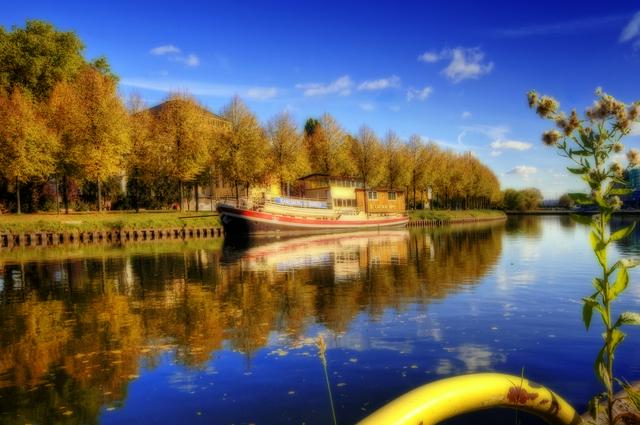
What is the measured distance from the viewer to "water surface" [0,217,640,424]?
7.66 metres

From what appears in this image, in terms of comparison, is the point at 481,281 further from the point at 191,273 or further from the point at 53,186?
the point at 53,186

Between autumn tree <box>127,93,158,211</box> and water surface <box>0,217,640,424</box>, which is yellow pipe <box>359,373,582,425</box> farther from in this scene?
autumn tree <box>127,93,158,211</box>

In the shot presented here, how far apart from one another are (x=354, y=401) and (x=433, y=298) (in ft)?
29.1

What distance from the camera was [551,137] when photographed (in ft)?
14.5

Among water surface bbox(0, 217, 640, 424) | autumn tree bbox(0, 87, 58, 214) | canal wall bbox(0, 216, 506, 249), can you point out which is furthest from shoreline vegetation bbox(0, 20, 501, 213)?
water surface bbox(0, 217, 640, 424)

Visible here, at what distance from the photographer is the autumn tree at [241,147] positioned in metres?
58.4

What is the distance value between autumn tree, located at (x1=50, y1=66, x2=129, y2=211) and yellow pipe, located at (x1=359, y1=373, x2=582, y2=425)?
168ft

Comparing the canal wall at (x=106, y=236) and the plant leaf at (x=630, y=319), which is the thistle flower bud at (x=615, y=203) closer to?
the plant leaf at (x=630, y=319)

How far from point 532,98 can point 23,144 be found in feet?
167

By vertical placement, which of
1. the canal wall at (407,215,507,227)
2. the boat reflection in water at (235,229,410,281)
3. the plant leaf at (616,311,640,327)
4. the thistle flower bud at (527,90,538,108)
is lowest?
the canal wall at (407,215,507,227)

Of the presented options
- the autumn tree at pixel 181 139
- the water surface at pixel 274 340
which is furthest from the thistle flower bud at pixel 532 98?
the autumn tree at pixel 181 139

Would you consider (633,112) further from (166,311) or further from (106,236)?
(106,236)

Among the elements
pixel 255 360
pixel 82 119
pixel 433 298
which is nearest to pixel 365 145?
pixel 82 119

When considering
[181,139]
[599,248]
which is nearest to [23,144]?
[181,139]
